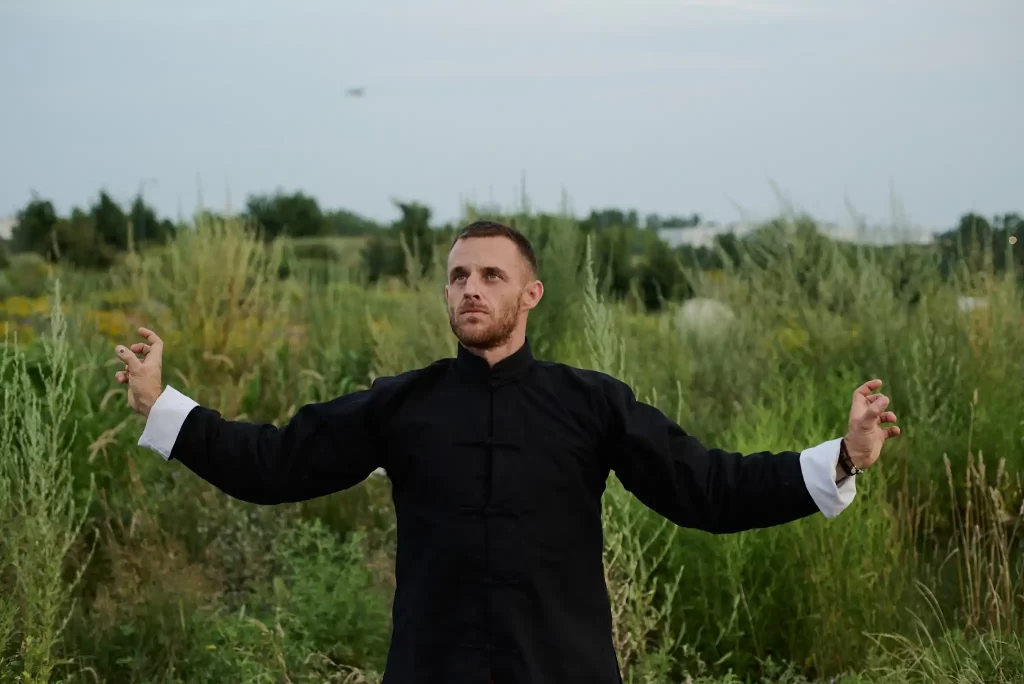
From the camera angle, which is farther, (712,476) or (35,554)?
(35,554)

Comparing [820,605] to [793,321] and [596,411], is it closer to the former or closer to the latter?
[596,411]

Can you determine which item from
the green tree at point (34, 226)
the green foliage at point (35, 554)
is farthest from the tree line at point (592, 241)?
the green foliage at point (35, 554)

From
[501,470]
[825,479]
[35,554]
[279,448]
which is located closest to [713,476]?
[825,479]

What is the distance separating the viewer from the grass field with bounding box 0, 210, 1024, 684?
381 centimetres

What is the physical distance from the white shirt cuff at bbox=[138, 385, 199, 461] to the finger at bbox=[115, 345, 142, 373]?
100mm

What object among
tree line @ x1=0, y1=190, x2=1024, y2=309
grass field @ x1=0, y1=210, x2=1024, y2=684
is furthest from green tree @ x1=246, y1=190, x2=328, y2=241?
grass field @ x1=0, y1=210, x2=1024, y2=684

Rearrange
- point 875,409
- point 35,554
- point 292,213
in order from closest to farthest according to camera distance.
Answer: point 875,409 < point 35,554 < point 292,213

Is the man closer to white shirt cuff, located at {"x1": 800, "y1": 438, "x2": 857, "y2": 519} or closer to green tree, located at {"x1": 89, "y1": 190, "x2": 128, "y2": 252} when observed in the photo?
white shirt cuff, located at {"x1": 800, "y1": 438, "x2": 857, "y2": 519}

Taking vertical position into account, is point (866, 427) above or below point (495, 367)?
below

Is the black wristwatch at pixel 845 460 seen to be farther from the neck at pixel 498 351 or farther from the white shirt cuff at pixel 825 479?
the neck at pixel 498 351

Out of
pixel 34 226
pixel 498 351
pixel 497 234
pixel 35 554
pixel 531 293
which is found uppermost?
pixel 34 226

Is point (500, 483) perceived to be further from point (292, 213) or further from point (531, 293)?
point (292, 213)

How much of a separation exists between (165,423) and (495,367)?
0.80 m

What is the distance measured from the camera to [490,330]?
2463mm
